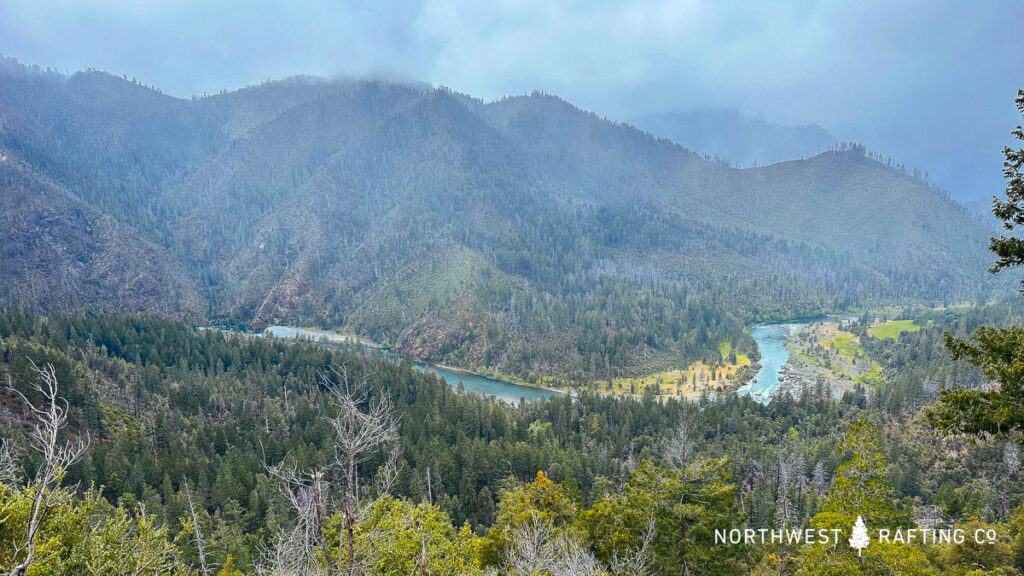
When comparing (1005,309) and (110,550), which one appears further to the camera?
(1005,309)

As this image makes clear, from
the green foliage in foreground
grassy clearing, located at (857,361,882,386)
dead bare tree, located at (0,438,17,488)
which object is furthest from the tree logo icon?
grassy clearing, located at (857,361,882,386)

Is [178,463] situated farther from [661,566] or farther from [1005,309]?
[1005,309]

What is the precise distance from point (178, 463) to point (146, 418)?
86.8 ft

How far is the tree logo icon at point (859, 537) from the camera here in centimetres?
2161

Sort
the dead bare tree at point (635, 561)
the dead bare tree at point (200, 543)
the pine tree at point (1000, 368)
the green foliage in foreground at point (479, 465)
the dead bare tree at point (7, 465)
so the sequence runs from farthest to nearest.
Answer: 1. the dead bare tree at point (200, 543)
2. the green foliage in foreground at point (479, 465)
3. the dead bare tree at point (635, 561)
4. the dead bare tree at point (7, 465)
5. the pine tree at point (1000, 368)

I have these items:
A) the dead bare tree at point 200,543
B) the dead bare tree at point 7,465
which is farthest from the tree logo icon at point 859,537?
the dead bare tree at point 200,543

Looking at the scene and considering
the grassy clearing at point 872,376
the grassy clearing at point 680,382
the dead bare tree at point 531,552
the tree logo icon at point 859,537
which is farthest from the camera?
the grassy clearing at point 680,382

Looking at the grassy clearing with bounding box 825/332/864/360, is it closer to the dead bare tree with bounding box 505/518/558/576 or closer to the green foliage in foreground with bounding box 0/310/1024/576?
the green foliage in foreground with bounding box 0/310/1024/576

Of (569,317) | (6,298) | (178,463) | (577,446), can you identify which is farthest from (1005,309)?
(6,298)

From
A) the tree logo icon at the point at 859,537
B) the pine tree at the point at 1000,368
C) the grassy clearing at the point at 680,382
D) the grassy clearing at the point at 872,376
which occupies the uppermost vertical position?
the pine tree at the point at 1000,368

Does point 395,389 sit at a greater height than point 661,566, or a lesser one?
lesser

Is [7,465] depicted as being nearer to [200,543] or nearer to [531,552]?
[200,543]

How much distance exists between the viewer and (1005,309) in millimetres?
173250

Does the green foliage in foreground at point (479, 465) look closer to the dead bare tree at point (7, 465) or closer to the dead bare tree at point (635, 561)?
the dead bare tree at point (635, 561)
